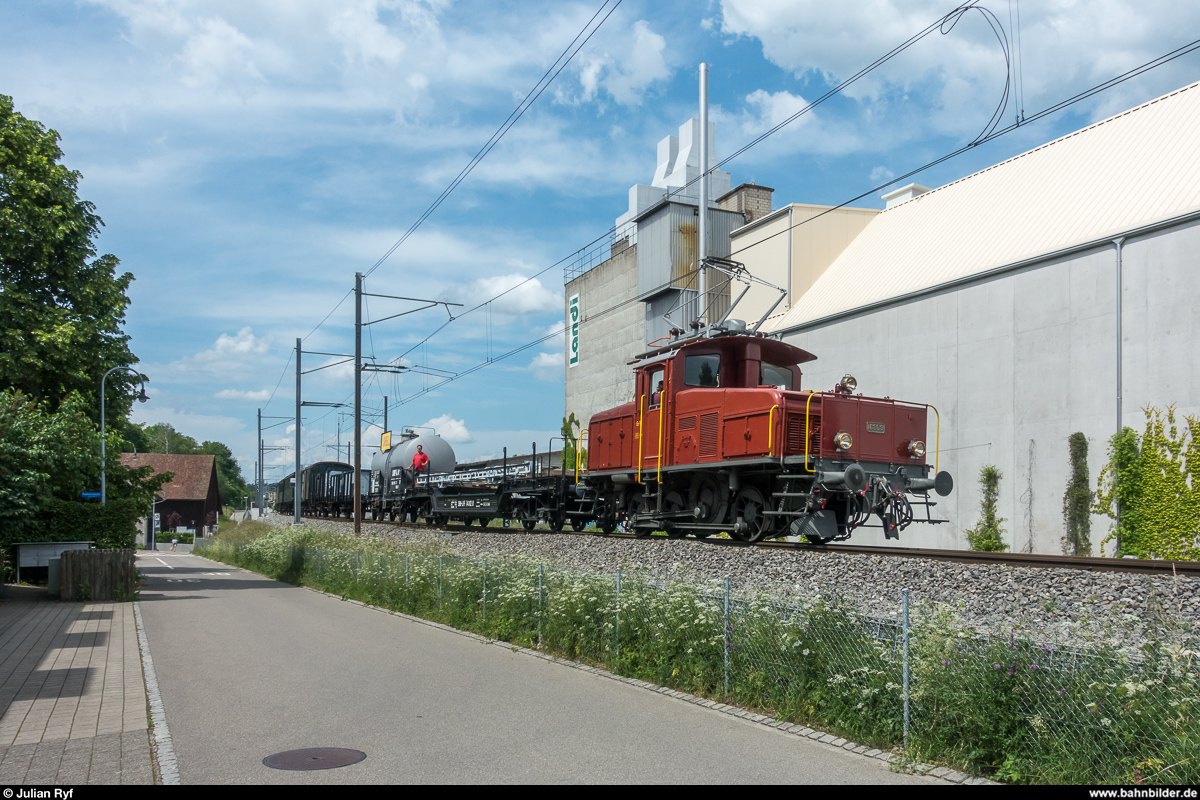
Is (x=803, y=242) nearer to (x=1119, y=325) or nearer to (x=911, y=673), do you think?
(x=1119, y=325)

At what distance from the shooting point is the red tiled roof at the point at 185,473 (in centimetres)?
7881

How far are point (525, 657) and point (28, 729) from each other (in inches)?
224

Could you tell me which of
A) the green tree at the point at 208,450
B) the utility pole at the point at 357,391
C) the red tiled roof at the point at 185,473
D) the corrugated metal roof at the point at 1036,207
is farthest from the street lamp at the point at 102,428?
the green tree at the point at 208,450

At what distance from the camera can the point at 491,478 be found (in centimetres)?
2748

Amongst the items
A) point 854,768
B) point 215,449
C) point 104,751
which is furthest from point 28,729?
point 215,449

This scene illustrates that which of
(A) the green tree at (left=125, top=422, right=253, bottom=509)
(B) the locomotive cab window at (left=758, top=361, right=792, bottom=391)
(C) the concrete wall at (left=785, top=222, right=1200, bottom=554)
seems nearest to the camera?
(B) the locomotive cab window at (left=758, top=361, right=792, bottom=391)

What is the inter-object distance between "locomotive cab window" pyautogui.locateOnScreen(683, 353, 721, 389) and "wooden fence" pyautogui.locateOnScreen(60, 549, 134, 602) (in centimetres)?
1275

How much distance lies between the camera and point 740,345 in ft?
56.4

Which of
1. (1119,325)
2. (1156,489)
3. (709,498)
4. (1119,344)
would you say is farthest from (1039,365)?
(709,498)

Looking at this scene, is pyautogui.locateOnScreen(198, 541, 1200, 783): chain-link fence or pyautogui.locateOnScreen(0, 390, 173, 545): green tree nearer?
pyautogui.locateOnScreen(198, 541, 1200, 783): chain-link fence

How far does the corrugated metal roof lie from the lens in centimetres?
2064

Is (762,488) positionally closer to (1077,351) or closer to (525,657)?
(525,657)

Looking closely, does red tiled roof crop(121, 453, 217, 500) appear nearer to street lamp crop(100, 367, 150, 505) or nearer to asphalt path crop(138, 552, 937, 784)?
street lamp crop(100, 367, 150, 505)

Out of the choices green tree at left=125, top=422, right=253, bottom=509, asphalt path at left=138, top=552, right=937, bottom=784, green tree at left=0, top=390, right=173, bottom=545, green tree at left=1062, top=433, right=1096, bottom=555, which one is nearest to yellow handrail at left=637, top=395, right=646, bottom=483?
asphalt path at left=138, top=552, right=937, bottom=784
